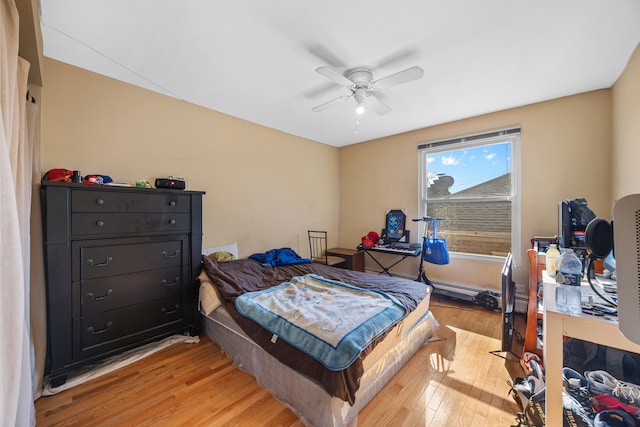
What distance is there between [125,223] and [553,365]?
2872mm

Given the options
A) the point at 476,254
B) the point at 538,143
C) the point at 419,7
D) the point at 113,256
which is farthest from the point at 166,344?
the point at 538,143

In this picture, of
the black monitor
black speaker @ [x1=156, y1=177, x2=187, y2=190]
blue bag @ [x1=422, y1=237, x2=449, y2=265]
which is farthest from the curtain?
the black monitor

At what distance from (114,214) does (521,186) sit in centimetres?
433

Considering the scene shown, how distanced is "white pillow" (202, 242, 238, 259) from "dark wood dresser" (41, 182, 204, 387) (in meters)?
0.52

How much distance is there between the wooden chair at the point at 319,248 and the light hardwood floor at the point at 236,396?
7.24 ft

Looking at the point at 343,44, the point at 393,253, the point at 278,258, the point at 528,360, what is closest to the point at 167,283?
the point at 278,258

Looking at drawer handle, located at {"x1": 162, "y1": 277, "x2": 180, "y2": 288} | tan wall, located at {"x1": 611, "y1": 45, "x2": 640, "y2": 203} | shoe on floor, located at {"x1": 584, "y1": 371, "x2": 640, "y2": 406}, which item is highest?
tan wall, located at {"x1": 611, "y1": 45, "x2": 640, "y2": 203}

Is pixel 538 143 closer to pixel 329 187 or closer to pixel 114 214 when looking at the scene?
pixel 329 187

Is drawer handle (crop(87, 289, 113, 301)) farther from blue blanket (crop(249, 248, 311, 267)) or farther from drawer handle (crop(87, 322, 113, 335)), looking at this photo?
blue blanket (crop(249, 248, 311, 267))

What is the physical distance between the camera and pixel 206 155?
3029mm

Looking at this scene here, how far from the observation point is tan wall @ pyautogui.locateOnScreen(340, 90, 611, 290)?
2.59 metres

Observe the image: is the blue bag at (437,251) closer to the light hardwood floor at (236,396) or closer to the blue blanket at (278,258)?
the light hardwood floor at (236,396)

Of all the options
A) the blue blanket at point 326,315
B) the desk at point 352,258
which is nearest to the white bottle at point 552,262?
the blue blanket at point 326,315

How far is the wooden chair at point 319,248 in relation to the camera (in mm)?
4258
